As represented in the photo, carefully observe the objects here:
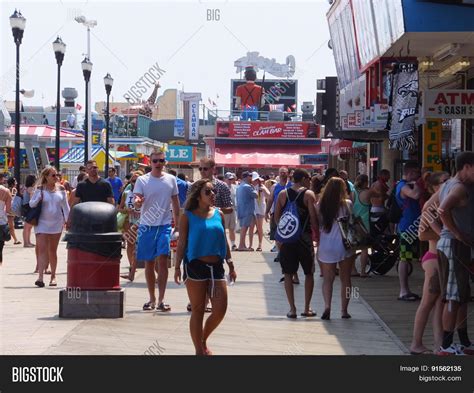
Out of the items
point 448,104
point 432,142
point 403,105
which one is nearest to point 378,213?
point 403,105

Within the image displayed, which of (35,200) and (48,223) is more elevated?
(35,200)

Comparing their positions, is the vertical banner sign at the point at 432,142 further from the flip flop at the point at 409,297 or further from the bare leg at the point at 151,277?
the bare leg at the point at 151,277

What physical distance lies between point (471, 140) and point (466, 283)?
1102 centimetres

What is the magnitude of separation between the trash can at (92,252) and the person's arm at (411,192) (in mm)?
4038

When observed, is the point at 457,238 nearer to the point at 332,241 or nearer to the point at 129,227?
the point at 332,241

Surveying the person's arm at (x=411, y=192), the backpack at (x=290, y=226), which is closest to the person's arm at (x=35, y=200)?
the backpack at (x=290, y=226)

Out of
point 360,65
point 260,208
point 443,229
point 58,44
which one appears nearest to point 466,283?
point 443,229

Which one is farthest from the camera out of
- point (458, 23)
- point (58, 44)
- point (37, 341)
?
point (58, 44)

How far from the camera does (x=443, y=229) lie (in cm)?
888

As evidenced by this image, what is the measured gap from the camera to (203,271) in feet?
28.6

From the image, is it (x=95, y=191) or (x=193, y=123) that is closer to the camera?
(x=95, y=191)

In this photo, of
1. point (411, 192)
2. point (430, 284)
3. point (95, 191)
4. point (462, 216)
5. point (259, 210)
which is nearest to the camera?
point (462, 216)

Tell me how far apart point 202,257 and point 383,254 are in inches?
343
